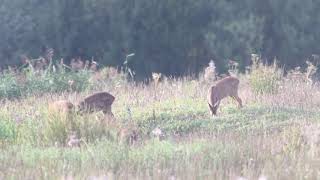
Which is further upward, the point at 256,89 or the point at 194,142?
the point at 256,89

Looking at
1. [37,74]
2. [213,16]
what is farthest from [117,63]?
[37,74]

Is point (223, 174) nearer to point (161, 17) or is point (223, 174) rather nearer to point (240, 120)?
point (240, 120)

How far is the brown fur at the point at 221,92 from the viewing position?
13500 millimetres

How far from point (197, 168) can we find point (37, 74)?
10.1 meters

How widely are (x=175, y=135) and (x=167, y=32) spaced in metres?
18.5

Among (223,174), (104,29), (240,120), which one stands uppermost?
Answer: (104,29)

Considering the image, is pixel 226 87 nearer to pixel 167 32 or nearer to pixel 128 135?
pixel 128 135

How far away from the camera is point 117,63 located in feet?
99.2

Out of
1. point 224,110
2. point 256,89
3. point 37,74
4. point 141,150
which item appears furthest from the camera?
point 37,74

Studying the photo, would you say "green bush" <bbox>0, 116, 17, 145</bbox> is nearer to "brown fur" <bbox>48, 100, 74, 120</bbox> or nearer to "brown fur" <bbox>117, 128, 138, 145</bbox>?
"brown fur" <bbox>48, 100, 74, 120</bbox>

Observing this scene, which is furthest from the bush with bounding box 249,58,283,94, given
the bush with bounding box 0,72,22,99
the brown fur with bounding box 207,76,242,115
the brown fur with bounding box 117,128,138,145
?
the brown fur with bounding box 117,128,138,145

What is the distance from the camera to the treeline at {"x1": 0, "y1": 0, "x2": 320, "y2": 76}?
30.3 m

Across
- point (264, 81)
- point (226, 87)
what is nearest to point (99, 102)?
point (226, 87)

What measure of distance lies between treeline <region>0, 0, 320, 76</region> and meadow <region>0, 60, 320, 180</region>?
42.1 ft
